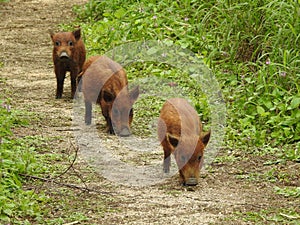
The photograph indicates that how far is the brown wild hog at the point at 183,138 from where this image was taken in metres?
6.76

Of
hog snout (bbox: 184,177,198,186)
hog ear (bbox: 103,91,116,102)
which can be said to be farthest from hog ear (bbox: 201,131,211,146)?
hog ear (bbox: 103,91,116,102)

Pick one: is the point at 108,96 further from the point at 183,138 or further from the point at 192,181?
the point at 192,181

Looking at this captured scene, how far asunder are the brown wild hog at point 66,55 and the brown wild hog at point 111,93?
1075mm

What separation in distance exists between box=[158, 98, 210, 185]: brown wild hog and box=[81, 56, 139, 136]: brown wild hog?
1214 millimetres

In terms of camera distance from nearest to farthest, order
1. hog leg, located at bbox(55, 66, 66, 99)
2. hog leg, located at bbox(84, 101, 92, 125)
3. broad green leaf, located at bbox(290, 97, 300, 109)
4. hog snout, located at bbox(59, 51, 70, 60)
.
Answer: broad green leaf, located at bbox(290, 97, 300, 109) → hog leg, located at bbox(84, 101, 92, 125) → hog snout, located at bbox(59, 51, 70, 60) → hog leg, located at bbox(55, 66, 66, 99)

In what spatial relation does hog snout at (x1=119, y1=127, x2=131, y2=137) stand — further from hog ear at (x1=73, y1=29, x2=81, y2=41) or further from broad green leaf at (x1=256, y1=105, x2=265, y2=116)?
hog ear at (x1=73, y1=29, x2=81, y2=41)

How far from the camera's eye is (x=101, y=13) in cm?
1468

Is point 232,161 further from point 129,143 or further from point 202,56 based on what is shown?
point 202,56

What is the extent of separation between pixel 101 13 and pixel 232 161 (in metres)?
7.56

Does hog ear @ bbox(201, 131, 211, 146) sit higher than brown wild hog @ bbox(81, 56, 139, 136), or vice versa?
hog ear @ bbox(201, 131, 211, 146)

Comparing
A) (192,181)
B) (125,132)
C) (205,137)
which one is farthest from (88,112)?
(192,181)

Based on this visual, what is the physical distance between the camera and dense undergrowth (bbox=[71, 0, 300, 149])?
335 inches

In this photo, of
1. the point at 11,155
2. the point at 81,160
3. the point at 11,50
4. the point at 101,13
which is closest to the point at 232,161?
the point at 81,160

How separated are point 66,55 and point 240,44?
2.32 meters
